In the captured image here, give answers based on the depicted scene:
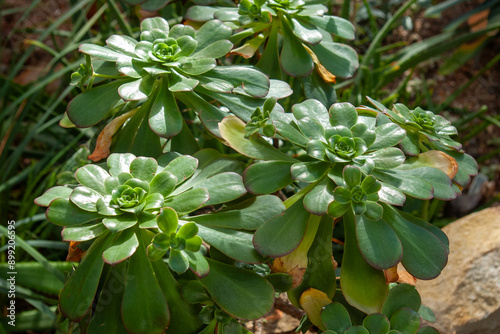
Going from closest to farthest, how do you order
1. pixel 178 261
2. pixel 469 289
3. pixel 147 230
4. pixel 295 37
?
pixel 178 261
pixel 147 230
pixel 295 37
pixel 469 289

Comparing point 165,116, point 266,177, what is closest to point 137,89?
point 165,116

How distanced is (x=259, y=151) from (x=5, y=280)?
3.20 ft

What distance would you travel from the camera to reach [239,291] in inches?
27.2

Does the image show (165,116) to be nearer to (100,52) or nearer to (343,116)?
(100,52)

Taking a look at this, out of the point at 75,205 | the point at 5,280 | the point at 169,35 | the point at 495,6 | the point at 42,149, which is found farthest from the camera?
the point at 495,6

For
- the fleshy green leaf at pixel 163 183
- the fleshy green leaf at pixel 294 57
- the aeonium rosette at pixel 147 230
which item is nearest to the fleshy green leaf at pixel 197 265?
the aeonium rosette at pixel 147 230

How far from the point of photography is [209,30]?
3.00 ft

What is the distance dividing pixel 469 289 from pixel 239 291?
0.76 m

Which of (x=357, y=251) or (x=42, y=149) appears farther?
(x=42, y=149)

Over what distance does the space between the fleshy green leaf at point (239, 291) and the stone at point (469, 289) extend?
2.08ft

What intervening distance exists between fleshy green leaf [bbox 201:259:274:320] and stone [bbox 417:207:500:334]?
633 mm

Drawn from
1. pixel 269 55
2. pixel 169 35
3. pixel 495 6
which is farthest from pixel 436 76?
pixel 169 35

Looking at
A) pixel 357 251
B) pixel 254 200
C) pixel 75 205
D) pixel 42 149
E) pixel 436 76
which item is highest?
pixel 75 205

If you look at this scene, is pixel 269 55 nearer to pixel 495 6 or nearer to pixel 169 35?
pixel 169 35
